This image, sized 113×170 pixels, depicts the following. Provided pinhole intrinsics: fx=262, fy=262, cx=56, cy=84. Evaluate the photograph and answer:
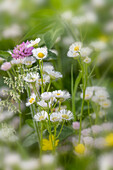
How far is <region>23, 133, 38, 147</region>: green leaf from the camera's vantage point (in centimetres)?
58

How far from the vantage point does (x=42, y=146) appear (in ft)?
1.77

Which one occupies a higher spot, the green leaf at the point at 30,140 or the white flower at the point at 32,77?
the white flower at the point at 32,77

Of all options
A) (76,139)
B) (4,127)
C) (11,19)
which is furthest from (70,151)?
(11,19)

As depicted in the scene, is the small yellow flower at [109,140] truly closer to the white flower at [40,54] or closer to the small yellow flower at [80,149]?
the small yellow flower at [80,149]

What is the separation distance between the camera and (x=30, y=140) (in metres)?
0.60

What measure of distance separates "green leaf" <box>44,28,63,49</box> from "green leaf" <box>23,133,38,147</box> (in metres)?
0.22

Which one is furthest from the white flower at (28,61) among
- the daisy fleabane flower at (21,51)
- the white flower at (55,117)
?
the white flower at (55,117)

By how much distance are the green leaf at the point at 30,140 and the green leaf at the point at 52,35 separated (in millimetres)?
224

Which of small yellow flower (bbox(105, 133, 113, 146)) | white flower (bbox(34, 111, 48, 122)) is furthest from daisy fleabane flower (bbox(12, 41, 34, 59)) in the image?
small yellow flower (bbox(105, 133, 113, 146))

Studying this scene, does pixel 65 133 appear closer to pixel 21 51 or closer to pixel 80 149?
pixel 80 149

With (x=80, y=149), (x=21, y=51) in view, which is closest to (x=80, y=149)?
(x=80, y=149)

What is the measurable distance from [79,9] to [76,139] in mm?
315

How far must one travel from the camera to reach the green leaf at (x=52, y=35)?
0.51 metres

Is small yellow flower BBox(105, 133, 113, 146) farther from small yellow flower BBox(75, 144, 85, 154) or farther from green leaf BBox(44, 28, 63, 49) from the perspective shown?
green leaf BBox(44, 28, 63, 49)
